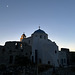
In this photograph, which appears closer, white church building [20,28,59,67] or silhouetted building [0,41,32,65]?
silhouetted building [0,41,32,65]

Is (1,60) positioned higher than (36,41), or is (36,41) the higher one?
(36,41)

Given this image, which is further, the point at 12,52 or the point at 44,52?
the point at 44,52

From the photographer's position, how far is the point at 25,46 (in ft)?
97.4

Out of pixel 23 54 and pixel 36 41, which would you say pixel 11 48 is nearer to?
pixel 23 54

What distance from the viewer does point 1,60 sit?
27500 mm

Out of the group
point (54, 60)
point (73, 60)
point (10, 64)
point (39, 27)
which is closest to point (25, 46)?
point (10, 64)

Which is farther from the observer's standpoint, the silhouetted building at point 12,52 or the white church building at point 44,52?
the white church building at point 44,52

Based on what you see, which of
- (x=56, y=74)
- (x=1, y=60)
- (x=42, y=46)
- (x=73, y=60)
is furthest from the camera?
(x=73, y=60)

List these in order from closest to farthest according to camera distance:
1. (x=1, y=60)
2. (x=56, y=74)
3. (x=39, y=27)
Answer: (x=56, y=74), (x=1, y=60), (x=39, y=27)

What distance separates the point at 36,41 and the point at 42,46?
290 centimetres

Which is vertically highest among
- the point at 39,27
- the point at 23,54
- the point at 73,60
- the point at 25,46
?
the point at 39,27

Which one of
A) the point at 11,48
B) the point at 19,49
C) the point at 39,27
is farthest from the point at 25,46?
the point at 39,27

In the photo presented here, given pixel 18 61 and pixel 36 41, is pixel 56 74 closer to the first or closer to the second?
pixel 18 61

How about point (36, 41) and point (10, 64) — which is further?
point (36, 41)
